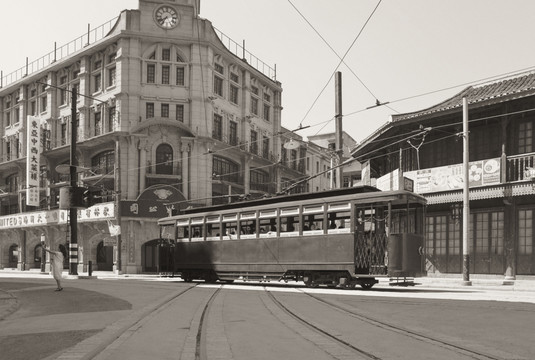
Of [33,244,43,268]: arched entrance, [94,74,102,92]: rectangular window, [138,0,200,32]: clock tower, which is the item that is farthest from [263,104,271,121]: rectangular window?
[33,244,43,268]: arched entrance

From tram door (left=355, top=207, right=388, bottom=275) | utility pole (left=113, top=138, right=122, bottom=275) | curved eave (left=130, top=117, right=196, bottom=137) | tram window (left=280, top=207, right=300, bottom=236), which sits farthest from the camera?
curved eave (left=130, top=117, right=196, bottom=137)

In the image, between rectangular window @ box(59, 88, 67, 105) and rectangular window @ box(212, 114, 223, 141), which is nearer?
rectangular window @ box(212, 114, 223, 141)

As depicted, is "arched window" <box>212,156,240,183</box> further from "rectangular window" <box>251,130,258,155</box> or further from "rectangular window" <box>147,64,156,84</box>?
"rectangular window" <box>147,64,156,84</box>

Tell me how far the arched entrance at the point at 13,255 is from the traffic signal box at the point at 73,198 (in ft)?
101

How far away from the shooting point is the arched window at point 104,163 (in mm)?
43094

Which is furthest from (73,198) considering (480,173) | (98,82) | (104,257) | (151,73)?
(98,82)

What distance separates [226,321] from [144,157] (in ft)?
108

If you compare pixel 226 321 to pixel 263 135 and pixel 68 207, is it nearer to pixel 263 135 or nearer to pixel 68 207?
pixel 68 207

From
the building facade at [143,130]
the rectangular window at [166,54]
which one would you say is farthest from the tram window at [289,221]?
the rectangular window at [166,54]

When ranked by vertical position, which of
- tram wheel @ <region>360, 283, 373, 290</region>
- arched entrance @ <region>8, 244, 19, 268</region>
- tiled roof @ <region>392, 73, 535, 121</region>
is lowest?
arched entrance @ <region>8, 244, 19, 268</region>

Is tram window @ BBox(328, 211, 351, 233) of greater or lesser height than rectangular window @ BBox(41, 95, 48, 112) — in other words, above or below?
below

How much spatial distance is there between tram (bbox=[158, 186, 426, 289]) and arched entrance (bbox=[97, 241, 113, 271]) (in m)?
22.0

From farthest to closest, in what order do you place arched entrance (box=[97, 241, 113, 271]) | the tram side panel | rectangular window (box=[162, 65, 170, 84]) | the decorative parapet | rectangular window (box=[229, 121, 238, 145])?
1. rectangular window (box=[229, 121, 238, 145])
2. arched entrance (box=[97, 241, 113, 271])
3. rectangular window (box=[162, 65, 170, 84])
4. the decorative parapet
5. the tram side panel

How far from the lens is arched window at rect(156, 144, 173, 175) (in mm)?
42375
